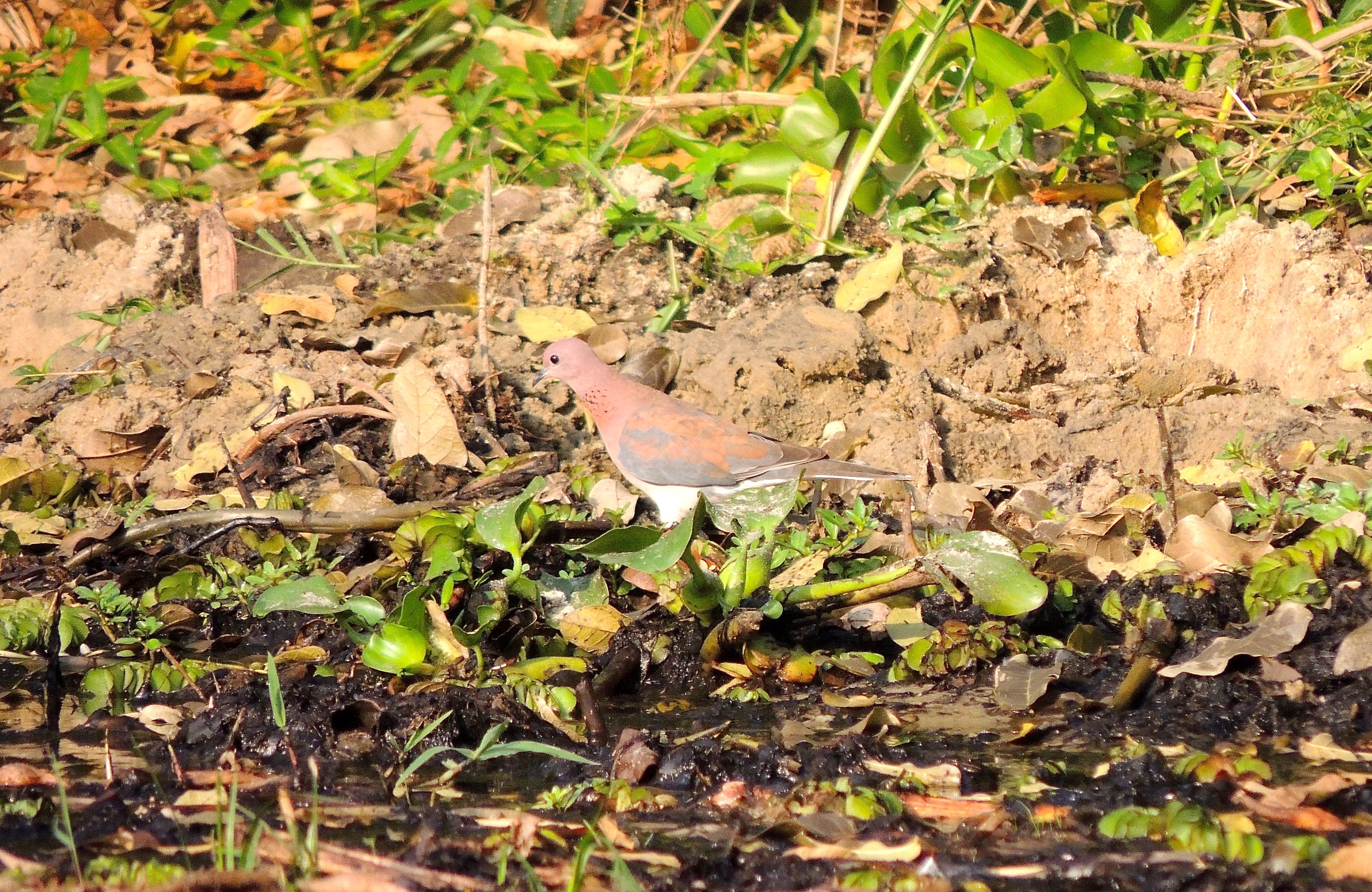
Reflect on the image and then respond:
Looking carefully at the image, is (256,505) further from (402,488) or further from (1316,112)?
(1316,112)

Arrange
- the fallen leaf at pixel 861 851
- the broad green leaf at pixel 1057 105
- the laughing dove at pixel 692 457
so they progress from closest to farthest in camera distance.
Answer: the fallen leaf at pixel 861 851
the laughing dove at pixel 692 457
the broad green leaf at pixel 1057 105

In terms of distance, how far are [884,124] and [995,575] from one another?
2426 millimetres

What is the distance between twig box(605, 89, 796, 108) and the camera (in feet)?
18.6

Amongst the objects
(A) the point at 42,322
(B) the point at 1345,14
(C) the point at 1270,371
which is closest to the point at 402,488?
(A) the point at 42,322

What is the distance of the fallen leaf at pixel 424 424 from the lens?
4.41 metres

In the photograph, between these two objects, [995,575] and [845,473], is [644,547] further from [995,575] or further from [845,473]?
[845,473]

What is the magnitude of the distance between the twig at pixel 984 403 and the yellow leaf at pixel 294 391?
2.20 m

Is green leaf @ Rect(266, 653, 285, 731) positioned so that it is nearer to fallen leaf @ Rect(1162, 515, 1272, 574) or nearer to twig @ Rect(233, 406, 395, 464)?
twig @ Rect(233, 406, 395, 464)

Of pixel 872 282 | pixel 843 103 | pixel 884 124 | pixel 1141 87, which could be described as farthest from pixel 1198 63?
pixel 872 282

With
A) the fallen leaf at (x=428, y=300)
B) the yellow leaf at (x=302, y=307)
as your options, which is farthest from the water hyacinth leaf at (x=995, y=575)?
the yellow leaf at (x=302, y=307)

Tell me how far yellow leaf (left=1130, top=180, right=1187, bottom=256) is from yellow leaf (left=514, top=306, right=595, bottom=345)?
2.23 meters

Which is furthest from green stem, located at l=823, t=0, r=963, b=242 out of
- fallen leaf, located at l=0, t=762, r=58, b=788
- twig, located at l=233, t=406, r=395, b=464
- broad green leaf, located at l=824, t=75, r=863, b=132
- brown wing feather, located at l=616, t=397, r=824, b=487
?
fallen leaf, located at l=0, t=762, r=58, b=788

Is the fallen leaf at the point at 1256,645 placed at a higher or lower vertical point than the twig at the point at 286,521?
higher

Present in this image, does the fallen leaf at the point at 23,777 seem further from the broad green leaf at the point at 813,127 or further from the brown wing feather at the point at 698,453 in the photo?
the broad green leaf at the point at 813,127
